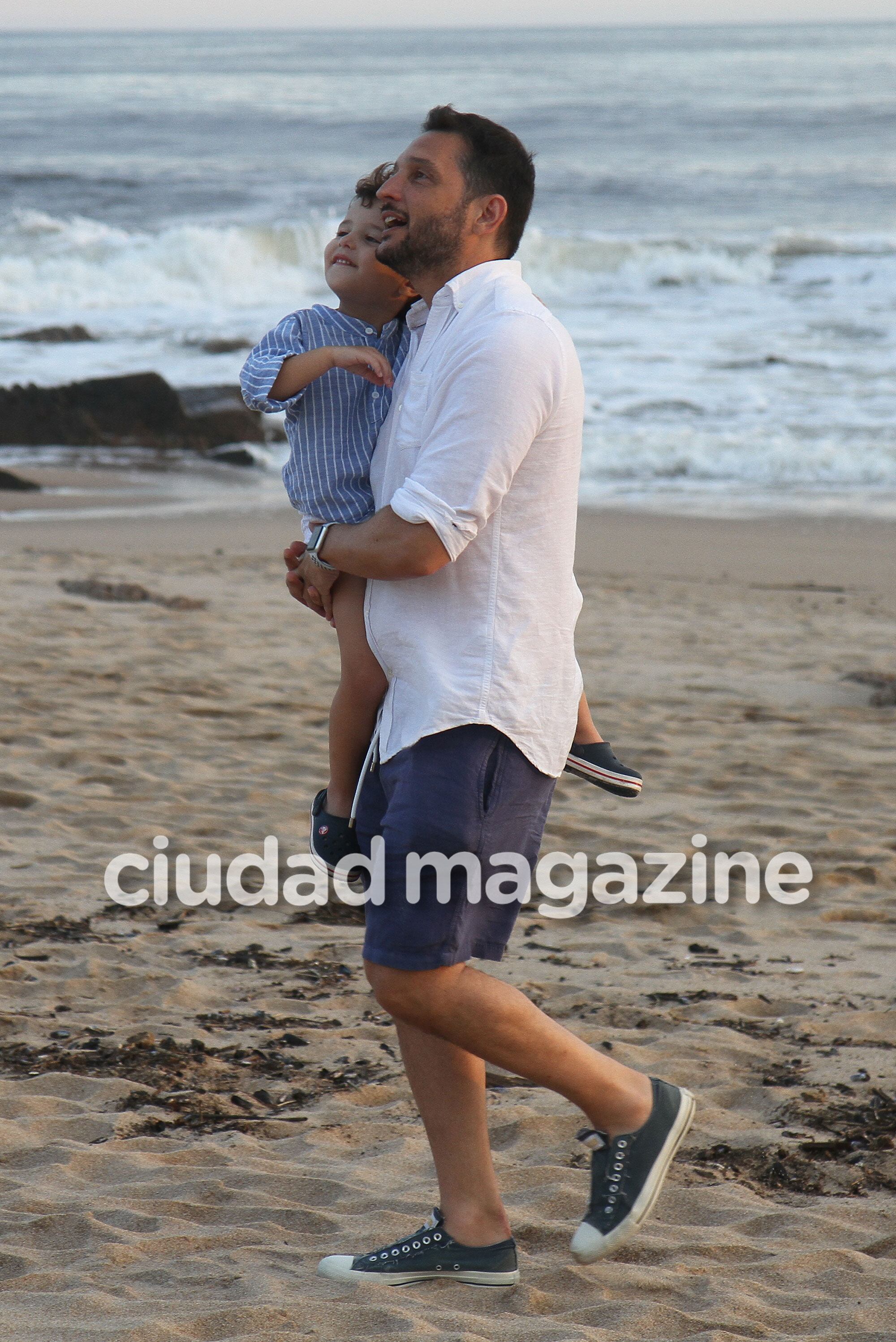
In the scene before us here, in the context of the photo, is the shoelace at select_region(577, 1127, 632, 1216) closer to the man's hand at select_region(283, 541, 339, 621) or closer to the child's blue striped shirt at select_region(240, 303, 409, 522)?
the man's hand at select_region(283, 541, 339, 621)

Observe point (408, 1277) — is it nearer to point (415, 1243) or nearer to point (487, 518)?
point (415, 1243)

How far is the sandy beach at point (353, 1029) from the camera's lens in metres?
2.41

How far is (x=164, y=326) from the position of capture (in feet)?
66.7

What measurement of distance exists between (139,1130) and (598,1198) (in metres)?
1.22

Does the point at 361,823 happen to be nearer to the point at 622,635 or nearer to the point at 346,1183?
the point at 346,1183

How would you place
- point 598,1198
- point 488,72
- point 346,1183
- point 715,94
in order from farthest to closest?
point 488,72 → point 715,94 → point 346,1183 → point 598,1198

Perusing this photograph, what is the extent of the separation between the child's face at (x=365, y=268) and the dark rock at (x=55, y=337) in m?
17.0

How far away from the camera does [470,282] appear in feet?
7.16

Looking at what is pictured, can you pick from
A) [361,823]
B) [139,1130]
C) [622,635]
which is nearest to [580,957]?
[139,1130]

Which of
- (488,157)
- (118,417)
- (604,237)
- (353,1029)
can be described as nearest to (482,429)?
(488,157)

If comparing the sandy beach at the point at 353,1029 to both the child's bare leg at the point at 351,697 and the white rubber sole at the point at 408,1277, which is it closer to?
the white rubber sole at the point at 408,1277

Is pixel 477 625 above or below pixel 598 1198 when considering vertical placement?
above

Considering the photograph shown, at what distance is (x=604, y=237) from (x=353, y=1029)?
2679cm

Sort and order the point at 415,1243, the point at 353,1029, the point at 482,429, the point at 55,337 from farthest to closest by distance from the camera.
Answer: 1. the point at 55,337
2. the point at 353,1029
3. the point at 415,1243
4. the point at 482,429
